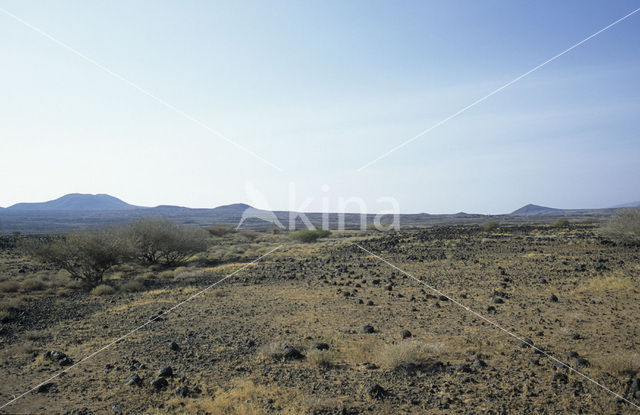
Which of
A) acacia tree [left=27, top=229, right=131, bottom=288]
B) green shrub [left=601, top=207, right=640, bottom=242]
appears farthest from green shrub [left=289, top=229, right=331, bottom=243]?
green shrub [left=601, top=207, right=640, bottom=242]

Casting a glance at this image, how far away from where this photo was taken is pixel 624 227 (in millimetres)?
21000

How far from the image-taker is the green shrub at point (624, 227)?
67.2 feet

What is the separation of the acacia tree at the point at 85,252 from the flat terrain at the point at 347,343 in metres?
2.37

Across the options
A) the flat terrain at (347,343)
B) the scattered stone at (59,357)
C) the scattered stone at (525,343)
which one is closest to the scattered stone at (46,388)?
the flat terrain at (347,343)

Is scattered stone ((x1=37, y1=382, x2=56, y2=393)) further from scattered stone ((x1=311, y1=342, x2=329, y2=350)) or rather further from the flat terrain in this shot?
scattered stone ((x1=311, y1=342, x2=329, y2=350))

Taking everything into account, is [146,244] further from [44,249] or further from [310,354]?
[310,354]

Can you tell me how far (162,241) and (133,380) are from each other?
19.2 meters

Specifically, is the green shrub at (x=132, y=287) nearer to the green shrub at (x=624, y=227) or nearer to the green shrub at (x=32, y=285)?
the green shrub at (x=32, y=285)

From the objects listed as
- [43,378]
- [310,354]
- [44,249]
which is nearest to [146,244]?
[44,249]

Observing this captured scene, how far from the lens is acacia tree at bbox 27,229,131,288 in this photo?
61.4 feet

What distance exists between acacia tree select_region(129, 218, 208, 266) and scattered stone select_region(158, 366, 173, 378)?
681 inches

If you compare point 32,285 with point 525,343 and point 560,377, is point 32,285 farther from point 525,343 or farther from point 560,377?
point 560,377

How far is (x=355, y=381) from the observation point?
6.49 meters

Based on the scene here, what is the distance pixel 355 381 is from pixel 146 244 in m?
21.1
